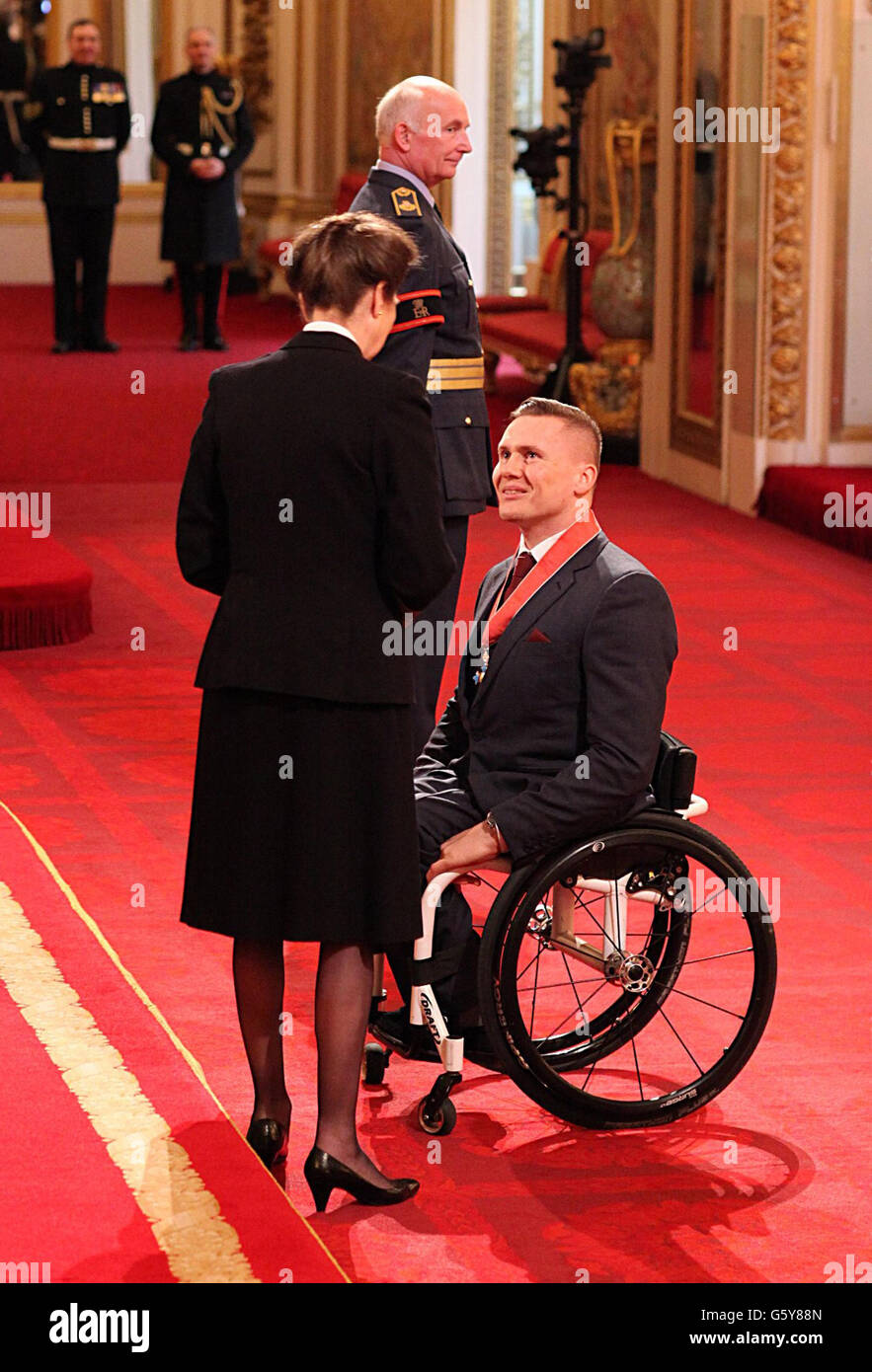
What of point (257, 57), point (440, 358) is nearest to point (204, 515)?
point (440, 358)

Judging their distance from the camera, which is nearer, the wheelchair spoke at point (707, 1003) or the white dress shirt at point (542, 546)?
the white dress shirt at point (542, 546)

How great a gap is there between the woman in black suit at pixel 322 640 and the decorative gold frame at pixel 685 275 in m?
6.17

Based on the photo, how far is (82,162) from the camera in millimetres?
11477

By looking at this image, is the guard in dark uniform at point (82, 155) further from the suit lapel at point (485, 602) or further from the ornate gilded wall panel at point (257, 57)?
the suit lapel at point (485, 602)

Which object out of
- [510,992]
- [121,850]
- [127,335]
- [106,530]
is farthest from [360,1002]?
[127,335]

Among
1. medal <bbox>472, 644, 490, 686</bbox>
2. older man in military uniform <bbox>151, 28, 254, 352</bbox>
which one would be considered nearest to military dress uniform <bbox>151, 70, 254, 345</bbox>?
older man in military uniform <bbox>151, 28, 254, 352</bbox>

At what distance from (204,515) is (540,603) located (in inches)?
23.0

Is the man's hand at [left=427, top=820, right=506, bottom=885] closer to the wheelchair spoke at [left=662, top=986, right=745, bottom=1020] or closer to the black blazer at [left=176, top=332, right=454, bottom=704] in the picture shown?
the black blazer at [left=176, top=332, right=454, bottom=704]

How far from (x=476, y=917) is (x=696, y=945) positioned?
416mm

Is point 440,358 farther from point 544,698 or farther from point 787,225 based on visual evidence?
point 787,225

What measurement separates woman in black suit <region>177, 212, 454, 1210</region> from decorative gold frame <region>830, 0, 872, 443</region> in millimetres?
5850

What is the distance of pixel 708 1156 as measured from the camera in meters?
3.04

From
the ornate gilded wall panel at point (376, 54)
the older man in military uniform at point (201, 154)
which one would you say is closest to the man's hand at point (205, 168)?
the older man in military uniform at point (201, 154)

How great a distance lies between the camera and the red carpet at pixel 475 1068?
8.85 ft
